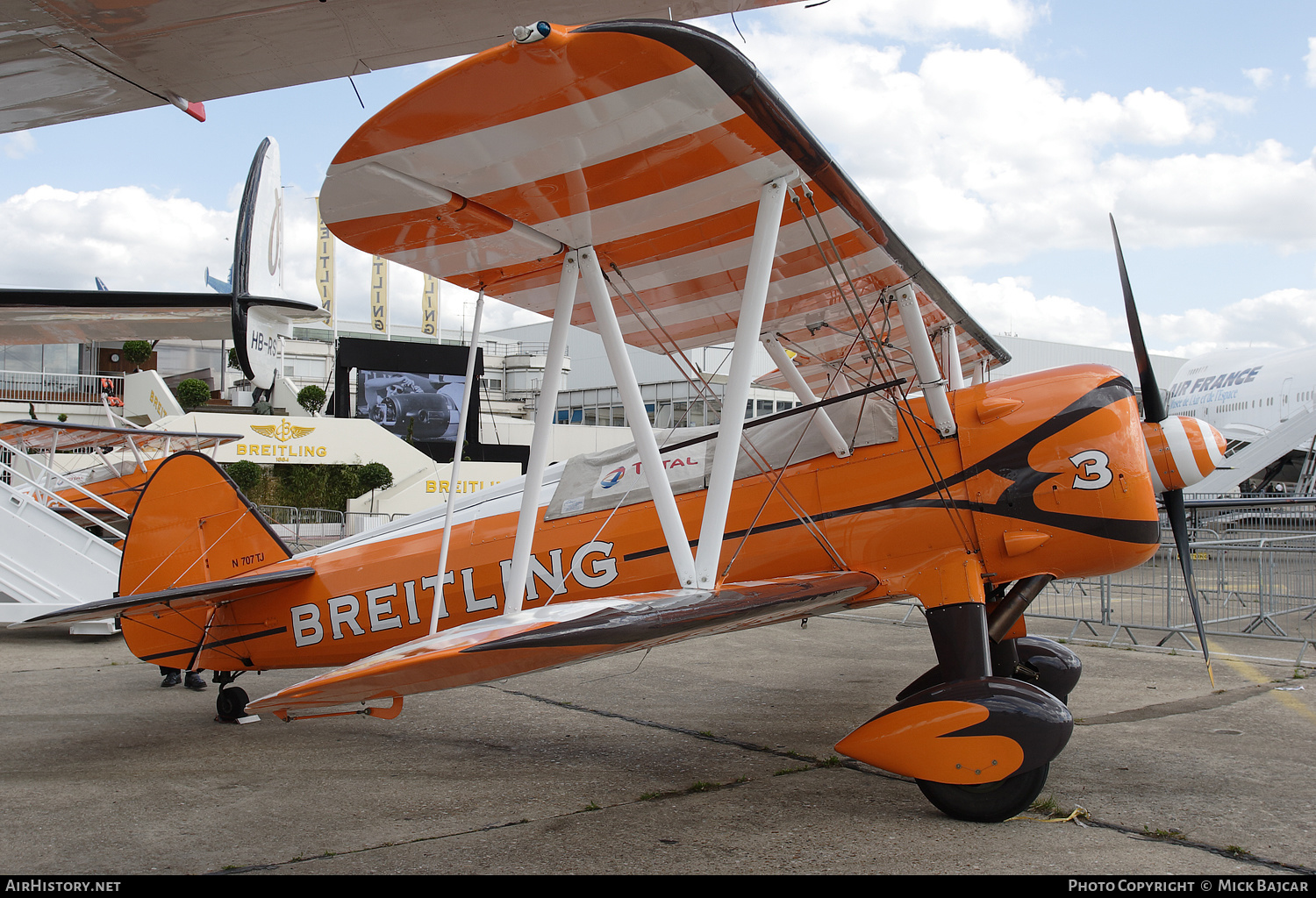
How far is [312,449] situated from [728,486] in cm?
2624

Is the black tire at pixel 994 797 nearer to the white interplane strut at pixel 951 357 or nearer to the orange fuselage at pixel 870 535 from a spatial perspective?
the orange fuselage at pixel 870 535

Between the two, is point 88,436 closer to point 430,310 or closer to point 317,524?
point 317,524

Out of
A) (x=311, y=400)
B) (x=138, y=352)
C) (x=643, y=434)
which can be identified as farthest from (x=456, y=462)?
(x=138, y=352)

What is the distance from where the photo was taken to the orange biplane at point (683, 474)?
10.0 feet

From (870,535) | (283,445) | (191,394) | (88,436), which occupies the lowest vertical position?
(870,535)

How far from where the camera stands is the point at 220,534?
19.5 ft

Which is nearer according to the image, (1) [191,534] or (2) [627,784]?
(2) [627,784]

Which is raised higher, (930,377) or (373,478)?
(930,377)

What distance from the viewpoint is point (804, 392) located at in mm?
5004

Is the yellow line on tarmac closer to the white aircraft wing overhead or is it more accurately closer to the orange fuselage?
the orange fuselage

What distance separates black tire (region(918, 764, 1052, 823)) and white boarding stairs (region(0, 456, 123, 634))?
32.9ft

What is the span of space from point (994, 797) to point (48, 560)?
36.0 feet
